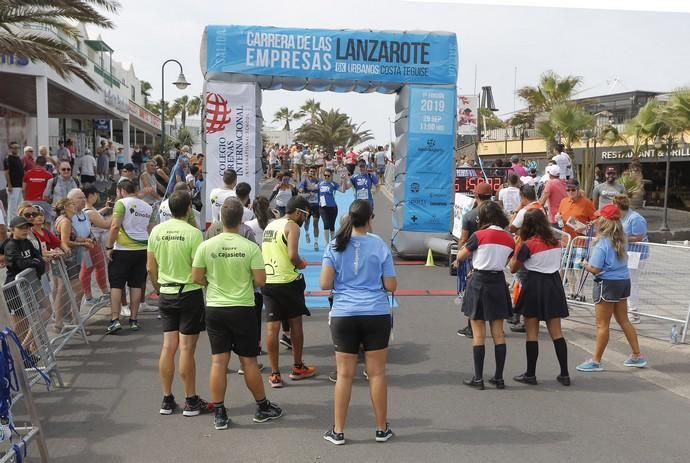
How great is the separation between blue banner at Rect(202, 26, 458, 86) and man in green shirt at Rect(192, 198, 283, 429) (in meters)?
7.80

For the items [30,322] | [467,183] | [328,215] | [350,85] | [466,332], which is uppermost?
[350,85]

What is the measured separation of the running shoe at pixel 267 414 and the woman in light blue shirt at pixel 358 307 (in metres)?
0.61

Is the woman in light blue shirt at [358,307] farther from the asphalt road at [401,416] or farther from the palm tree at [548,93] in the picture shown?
the palm tree at [548,93]

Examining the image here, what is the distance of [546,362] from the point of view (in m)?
6.99

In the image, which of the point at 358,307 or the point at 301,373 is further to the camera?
the point at 301,373

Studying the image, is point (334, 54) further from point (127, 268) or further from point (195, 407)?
point (195, 407)

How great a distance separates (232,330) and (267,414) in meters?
0.78

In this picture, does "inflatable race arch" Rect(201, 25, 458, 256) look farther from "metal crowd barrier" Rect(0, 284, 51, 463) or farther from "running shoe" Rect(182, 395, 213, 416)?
"running shoe" Rect(182, 395, 213, 416)

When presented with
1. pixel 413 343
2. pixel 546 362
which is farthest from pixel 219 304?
pixel 546 362

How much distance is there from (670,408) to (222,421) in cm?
393

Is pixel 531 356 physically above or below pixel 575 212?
below

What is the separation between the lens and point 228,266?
16.6 feet

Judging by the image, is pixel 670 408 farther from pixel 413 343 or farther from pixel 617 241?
pixel 413 343

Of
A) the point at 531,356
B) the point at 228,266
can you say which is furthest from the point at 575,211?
the point at 228,266
